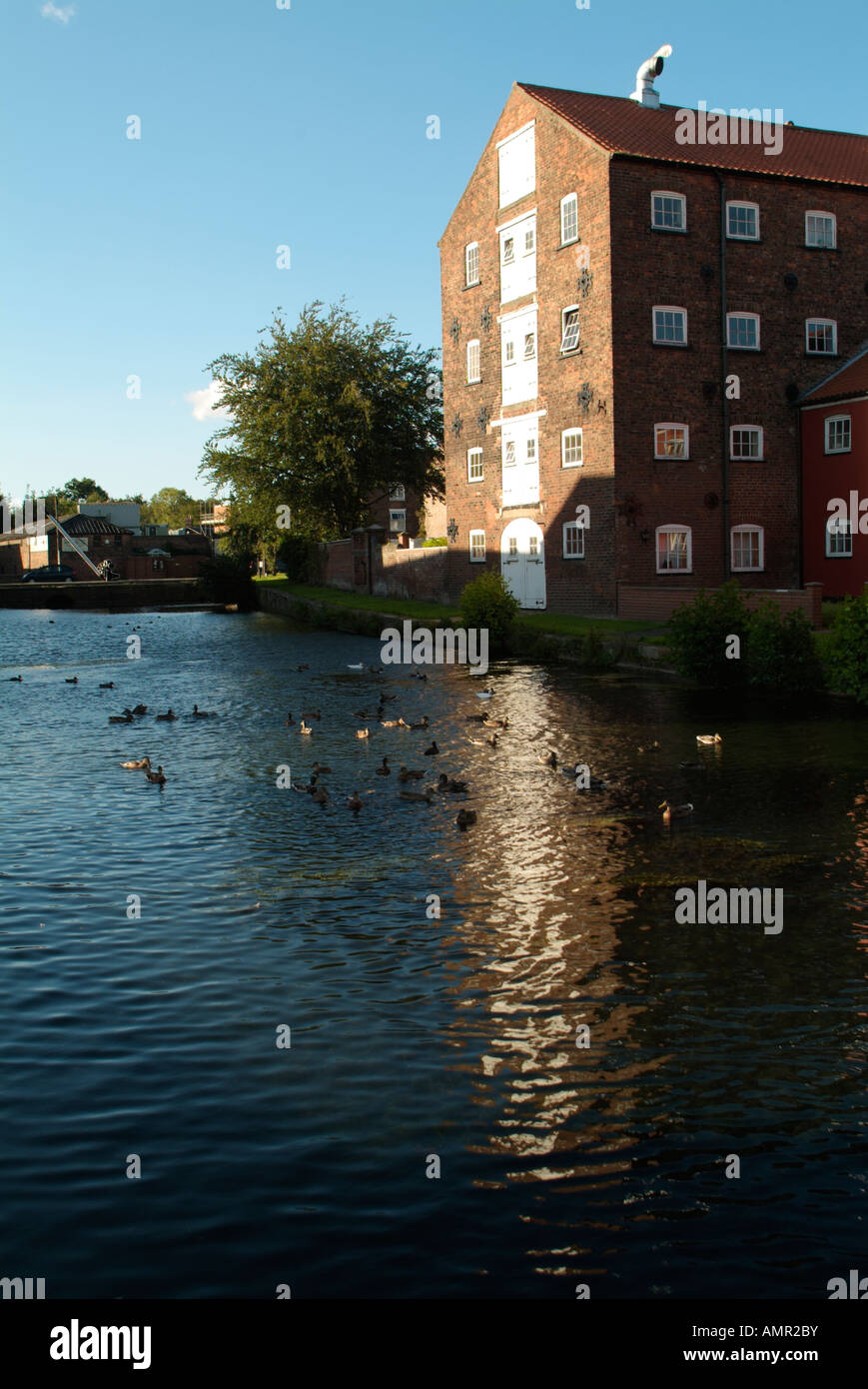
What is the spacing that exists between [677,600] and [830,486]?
29.0 ft

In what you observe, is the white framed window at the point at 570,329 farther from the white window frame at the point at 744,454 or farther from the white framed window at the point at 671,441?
the white window frame at the point at 744,454

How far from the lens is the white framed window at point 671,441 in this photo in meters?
33.8

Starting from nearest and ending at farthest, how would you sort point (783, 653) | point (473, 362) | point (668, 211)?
point (783, 653)
point (668, 211)
point (473, 362)

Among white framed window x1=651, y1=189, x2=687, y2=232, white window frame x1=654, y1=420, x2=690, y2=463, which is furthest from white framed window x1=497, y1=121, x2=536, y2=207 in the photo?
white window frame x1=654, y1=420, x2=690, y2=463

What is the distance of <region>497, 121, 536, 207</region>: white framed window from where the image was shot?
121 ft

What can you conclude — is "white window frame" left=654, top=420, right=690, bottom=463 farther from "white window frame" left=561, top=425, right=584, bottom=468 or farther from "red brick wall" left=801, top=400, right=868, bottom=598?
"red brick wall" left=801, top=400, right=868, bottom=598

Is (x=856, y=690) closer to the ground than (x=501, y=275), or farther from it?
closer to the ground

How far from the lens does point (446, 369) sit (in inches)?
1724

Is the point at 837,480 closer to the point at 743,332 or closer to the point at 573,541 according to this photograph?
the point at 743,332

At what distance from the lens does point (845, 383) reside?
3494 cm

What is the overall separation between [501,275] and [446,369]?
5.01 m

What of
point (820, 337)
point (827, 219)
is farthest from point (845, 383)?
point (827, 219)

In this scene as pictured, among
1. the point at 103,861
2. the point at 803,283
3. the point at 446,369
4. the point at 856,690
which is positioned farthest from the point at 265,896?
the point at 446,369
